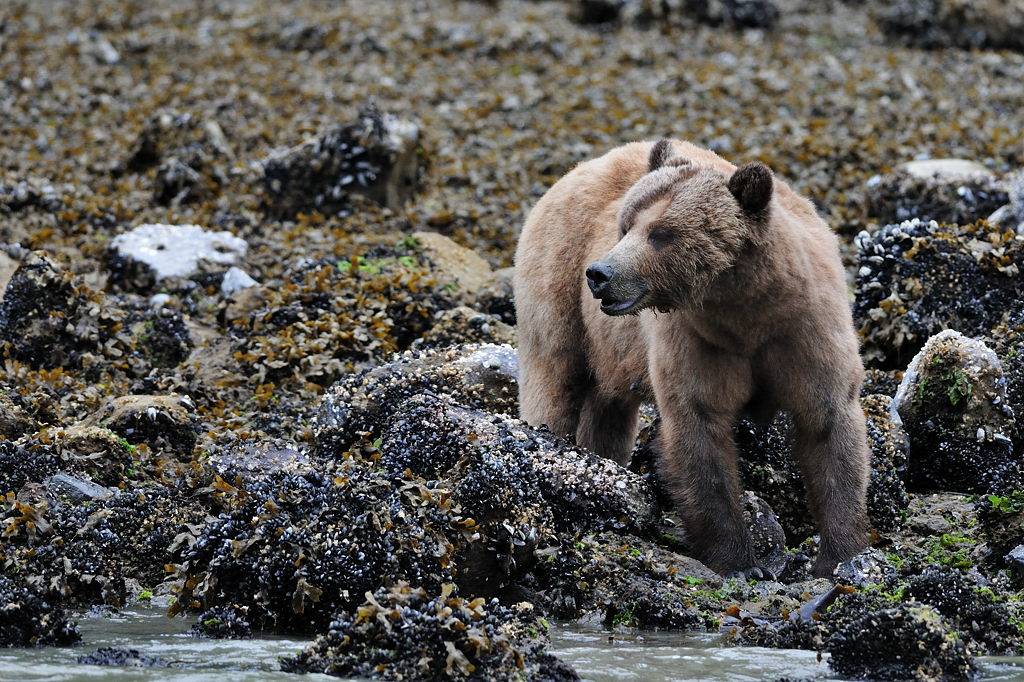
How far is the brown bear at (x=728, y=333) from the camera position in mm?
6535

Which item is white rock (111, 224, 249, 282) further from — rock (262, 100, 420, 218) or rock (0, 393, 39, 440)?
rock (0, 393, 39, 440)

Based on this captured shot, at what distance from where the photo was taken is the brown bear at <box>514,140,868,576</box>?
21.4 ft

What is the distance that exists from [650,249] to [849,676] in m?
2.22

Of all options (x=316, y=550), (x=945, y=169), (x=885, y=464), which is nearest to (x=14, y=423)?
(x=316, y=550)

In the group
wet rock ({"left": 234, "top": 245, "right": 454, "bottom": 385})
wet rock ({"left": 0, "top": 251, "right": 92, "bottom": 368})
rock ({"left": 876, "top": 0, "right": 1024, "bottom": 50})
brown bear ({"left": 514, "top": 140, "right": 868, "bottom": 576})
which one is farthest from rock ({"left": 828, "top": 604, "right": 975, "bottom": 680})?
rock ({"left": 876, "top": 0, "right": 1024, "bottom": 50})

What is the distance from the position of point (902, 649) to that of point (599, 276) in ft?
7.06

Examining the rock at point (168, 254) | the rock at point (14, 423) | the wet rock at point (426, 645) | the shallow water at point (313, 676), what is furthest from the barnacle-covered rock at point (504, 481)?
the rock at point (168, 254)

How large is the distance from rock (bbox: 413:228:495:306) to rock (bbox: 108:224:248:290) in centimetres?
170

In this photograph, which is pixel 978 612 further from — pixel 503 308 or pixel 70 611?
pixel 503 308

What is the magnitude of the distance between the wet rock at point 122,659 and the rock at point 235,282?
253 inches

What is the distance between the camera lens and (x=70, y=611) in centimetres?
632

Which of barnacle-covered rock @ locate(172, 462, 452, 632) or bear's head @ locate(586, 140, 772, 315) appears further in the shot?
bear's head @ locate(586, 140, 772, 315)

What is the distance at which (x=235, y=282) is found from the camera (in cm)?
1173

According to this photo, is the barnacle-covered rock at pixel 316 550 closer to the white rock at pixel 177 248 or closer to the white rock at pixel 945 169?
the white rock at pixel 177 248
